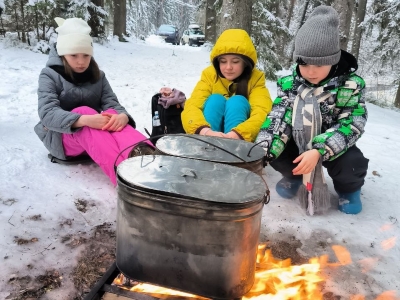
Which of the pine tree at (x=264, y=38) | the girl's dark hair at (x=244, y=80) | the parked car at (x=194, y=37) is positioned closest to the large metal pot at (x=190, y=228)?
the girl's dark hair at (x=244, y=80)

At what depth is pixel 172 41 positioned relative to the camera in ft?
90.5

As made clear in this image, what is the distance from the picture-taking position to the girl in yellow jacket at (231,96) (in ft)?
9.17

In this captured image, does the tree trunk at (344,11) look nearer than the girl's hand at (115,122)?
No

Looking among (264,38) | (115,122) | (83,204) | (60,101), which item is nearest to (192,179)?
(83,204)

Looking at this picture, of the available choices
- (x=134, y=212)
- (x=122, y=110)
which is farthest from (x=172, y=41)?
(x=134, y=212)

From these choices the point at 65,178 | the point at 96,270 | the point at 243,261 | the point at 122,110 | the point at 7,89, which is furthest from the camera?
the point at 7,89

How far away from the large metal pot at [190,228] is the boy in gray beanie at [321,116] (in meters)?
0.91

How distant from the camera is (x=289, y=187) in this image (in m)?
2.96

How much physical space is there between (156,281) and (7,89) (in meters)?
4.79

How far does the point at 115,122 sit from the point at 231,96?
1065 mm

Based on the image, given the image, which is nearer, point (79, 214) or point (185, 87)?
point (79, 214)

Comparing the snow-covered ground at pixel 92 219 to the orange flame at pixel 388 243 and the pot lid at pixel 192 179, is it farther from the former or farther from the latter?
the pot lid at pixel 192 179

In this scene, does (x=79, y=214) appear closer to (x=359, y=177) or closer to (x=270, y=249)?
(x=270, y=249)

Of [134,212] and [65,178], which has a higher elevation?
[134,212]
